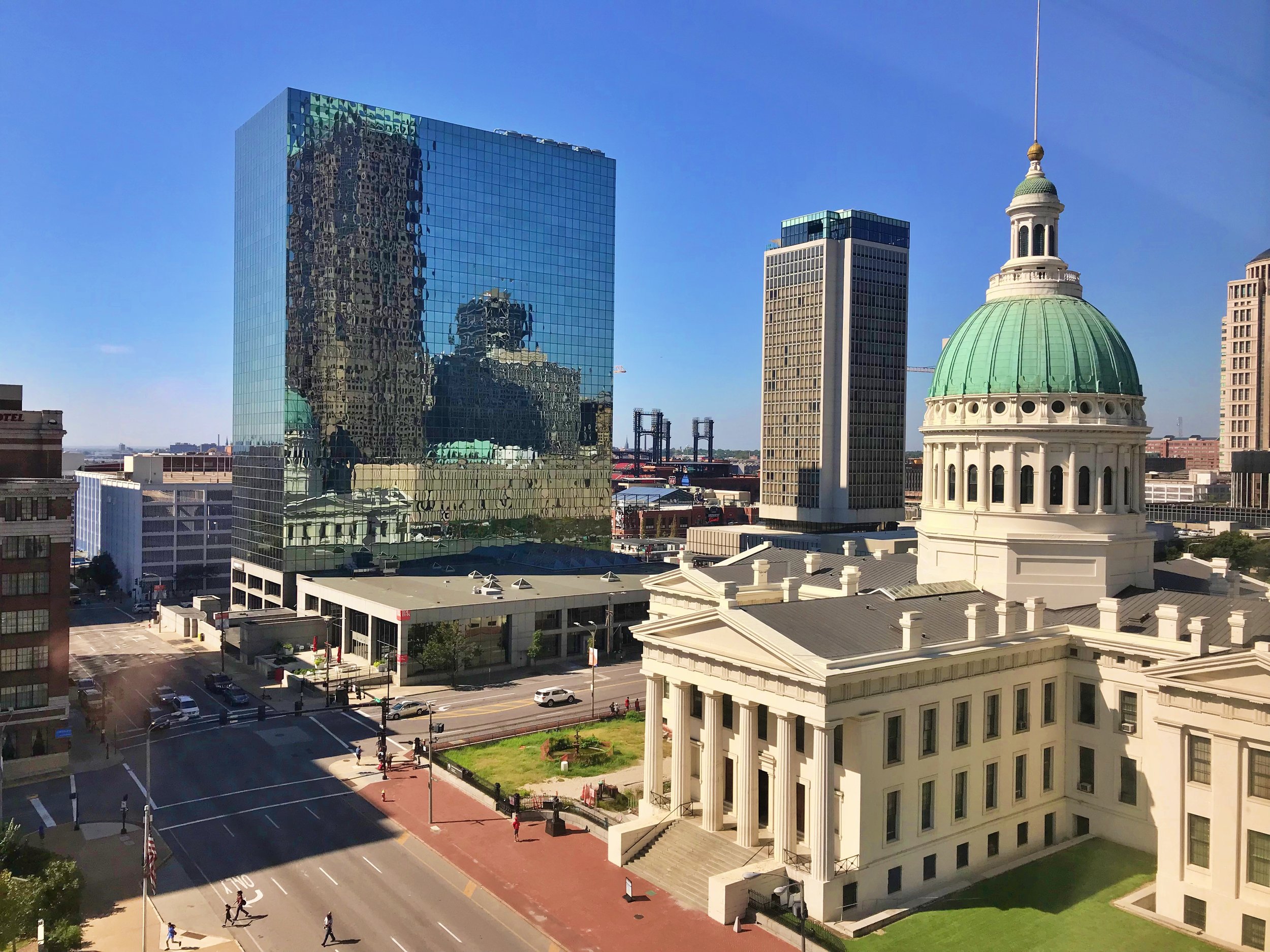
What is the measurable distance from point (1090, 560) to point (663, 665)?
92.9 feet

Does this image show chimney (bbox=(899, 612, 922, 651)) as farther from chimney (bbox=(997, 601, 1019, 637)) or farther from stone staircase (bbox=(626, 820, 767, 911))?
stone staircase (bbox=(626, 820, 767, 911))

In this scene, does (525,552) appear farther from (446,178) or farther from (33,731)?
(33,731)

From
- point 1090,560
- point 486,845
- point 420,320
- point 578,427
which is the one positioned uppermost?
point 420,320

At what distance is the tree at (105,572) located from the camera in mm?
160250

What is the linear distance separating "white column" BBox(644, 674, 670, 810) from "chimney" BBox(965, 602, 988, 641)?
58.9ft

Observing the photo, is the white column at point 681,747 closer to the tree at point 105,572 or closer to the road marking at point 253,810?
the road marking at point 253,810

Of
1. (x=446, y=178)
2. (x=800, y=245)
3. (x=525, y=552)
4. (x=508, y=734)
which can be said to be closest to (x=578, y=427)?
(x=525, y=552)

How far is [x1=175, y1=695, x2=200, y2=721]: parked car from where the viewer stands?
272 feet

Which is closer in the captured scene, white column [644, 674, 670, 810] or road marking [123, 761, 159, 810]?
white column [644, 674, 670, 810]

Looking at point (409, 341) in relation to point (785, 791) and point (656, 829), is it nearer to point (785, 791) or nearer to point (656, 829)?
point (656, 829)

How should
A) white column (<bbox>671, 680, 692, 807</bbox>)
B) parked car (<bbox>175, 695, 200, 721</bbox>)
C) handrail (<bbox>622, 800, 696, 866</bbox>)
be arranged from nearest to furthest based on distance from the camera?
handrail (<bbox>622, 800, 696, 866</bbox>), white column (<bbox>671, 680, 692, 807</bbox>), parked car (<bbox>175, 695, 200, 721</bbox>)

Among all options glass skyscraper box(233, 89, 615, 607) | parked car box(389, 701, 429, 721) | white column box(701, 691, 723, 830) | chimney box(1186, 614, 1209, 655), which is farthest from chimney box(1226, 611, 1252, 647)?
glass skyscraper box(233, 89, 615, 607)

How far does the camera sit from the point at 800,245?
185 meters

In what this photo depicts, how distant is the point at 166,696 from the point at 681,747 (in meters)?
57.2
